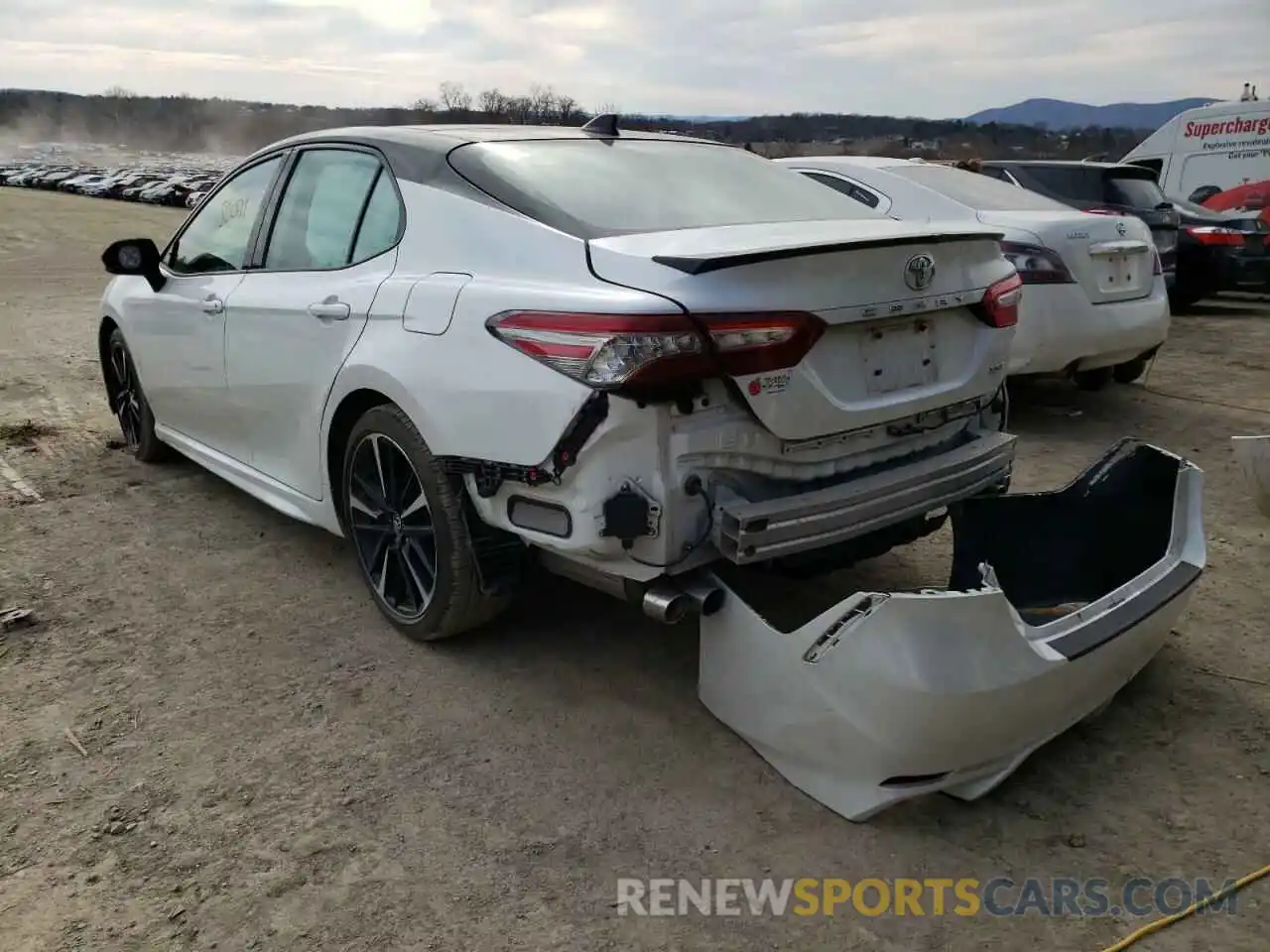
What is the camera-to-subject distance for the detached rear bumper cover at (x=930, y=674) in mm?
2348

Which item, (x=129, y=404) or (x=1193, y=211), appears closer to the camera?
(x=129, y=404)

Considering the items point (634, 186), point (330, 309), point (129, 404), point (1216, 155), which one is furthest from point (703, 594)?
point (1216, 155)

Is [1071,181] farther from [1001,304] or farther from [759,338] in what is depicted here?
[759,338]

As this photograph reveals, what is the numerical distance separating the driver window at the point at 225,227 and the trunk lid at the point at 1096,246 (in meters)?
4.09

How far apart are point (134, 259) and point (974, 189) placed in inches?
195

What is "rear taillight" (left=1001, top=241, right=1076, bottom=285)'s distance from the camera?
5863mm

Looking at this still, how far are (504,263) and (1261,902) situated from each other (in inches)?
95.5

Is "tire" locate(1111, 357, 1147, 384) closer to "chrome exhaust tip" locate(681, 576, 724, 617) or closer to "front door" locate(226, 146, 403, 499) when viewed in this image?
"chrome exhaust tip" locate(681, 576, 724, 617)

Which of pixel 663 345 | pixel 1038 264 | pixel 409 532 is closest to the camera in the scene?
pixel 663 345

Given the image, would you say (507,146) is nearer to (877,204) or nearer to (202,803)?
(202,803)

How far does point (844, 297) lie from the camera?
107 inches

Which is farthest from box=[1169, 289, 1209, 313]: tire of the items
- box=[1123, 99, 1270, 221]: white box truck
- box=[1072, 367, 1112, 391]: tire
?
box=[1072, 367, 1112, 391]: tire

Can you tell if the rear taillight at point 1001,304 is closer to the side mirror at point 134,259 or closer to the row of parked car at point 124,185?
the side mirror at point 134,259

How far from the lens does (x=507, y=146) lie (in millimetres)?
3340
